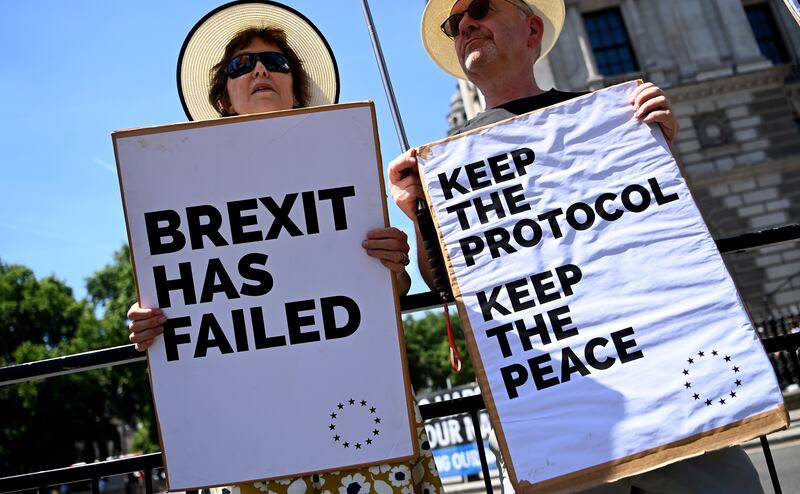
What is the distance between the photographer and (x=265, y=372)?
85.7 inches

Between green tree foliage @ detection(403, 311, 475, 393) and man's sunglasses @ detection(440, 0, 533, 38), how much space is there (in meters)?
52.5

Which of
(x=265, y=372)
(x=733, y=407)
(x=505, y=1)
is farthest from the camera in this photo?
(x=505, y=1)

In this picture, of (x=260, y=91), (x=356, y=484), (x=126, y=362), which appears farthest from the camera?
(x=260, y=91)

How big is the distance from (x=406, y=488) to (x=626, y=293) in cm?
104

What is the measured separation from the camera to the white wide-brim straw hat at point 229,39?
9.75 feet

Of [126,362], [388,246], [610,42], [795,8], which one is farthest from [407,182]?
[610,42]

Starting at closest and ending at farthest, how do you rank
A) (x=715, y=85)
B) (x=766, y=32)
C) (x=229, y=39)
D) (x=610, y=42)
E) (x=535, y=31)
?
(x=229, y=39) < (x=535, y=31) < (x=715, y=85) < (x=610, y=42) < (x=766, y=32)

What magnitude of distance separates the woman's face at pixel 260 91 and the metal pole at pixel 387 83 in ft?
2.01

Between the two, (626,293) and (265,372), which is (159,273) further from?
(626,293)

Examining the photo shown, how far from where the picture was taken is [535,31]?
3.17 m

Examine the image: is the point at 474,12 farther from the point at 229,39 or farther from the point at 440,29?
the point at 229,39

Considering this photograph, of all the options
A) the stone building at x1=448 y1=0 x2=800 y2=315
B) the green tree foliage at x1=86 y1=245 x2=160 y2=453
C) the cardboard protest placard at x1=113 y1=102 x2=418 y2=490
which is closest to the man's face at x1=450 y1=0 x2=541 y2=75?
the cardboard protest placard at x1=113 y1=102 x2=418 y2=490

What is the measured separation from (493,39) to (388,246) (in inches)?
49.0

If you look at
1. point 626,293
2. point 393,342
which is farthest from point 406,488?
point 626,293
